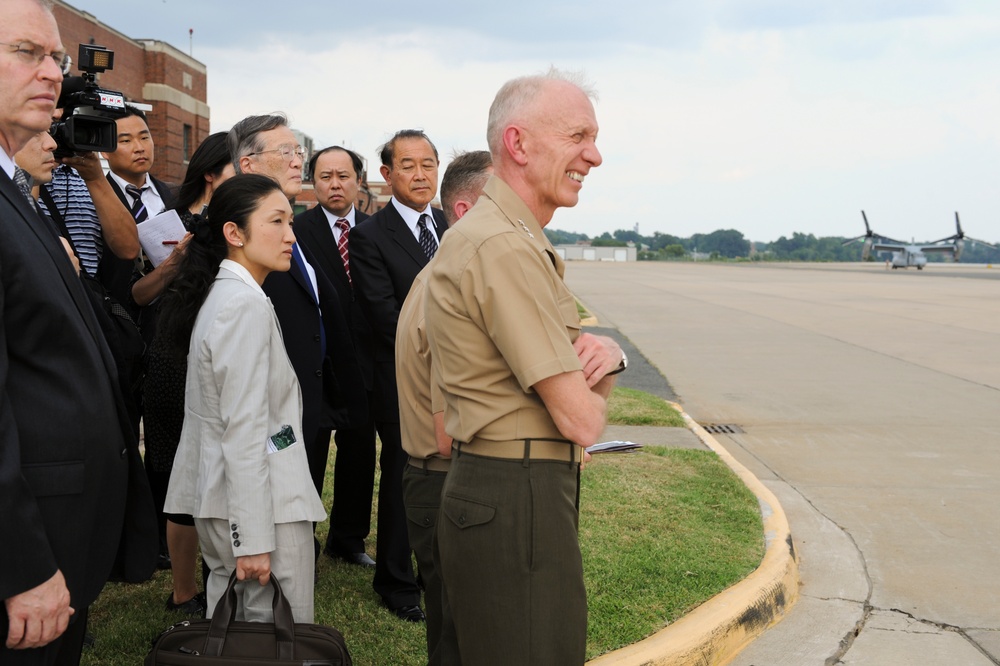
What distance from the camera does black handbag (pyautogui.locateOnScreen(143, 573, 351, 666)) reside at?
288 centimetres

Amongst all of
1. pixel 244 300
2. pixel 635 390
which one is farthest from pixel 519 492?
pixel 635 390

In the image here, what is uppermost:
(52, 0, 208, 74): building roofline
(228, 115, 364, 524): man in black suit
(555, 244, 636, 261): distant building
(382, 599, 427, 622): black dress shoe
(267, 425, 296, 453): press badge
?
(52, 0, 208, 74): building roofline

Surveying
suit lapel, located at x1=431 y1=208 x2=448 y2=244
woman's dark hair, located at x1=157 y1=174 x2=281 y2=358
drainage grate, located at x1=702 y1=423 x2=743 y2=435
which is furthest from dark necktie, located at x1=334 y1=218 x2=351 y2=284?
drainage grate, located at x1=702 y1=423 x2=743 y2=435

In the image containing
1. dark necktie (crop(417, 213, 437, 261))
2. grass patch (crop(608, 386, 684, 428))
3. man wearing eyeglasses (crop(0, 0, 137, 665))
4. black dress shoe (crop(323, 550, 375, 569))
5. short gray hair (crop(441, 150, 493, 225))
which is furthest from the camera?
grass patch (crop(608, 386, 684, 428))

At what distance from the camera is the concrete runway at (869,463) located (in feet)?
15.7

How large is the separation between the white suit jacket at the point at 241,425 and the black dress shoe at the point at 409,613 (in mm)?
1336

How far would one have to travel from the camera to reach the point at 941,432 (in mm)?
9375

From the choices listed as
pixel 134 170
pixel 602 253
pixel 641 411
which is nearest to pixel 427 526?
pixel 134 170

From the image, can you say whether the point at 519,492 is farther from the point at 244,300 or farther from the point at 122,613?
the point at 122,613

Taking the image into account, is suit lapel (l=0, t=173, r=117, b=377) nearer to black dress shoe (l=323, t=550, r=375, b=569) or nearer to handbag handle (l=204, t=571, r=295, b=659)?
handbag handle (l=204, t=571, r=295, b=659)

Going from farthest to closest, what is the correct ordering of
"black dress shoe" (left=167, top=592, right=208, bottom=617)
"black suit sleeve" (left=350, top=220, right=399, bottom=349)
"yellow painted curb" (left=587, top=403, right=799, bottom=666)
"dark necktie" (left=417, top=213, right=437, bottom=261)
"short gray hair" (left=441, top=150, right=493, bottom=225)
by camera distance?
"dark necktie" (left=417, top=213, right=437, bottom=261) → "black suit sleeve" (left=350, top=220, right=399, bottom=349) → "black dress shoe" (left=167, top=592, right=208, bottom=617) → "yellow painted curb" (left=587, top=403, right=799, bottom=666) → "short gray hair" (left=441, top=150, right=493, bottom=225)

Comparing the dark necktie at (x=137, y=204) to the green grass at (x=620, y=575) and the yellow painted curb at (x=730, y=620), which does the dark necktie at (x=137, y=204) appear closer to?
the green grass at (x=620, y=575)

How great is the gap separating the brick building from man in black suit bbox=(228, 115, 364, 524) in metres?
31.1

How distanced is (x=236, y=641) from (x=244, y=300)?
43.5 inches
